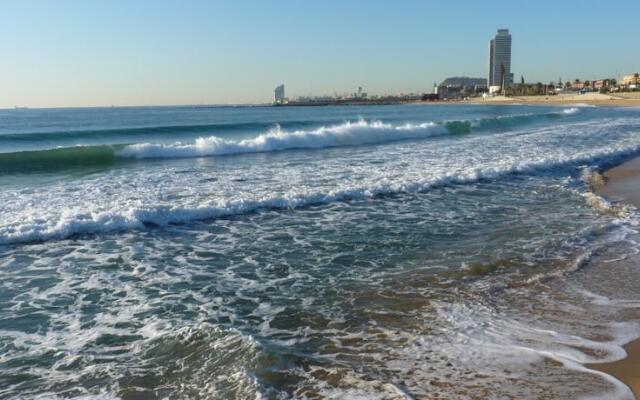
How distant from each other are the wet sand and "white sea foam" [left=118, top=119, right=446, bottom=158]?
44.4 ft

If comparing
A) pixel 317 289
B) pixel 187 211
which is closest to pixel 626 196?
pixel 317 289

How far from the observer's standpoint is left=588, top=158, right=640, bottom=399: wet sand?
12.7 ft

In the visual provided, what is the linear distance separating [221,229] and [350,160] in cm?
1000

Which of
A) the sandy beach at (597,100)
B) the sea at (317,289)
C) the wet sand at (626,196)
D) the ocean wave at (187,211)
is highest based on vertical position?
the sandy beach at (597,100)

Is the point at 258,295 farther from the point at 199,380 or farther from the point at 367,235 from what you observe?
the point at 367,235

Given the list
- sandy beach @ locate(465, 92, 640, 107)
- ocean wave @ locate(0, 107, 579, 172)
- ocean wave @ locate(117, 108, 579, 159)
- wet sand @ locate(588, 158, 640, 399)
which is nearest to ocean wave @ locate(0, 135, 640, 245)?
wet sand @ locate(588, 158, 640, 399)

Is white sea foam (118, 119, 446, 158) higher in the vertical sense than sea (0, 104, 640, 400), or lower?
higher

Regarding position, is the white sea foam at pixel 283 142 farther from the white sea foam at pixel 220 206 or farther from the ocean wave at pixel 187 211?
the ocean wave at pixel 187 211

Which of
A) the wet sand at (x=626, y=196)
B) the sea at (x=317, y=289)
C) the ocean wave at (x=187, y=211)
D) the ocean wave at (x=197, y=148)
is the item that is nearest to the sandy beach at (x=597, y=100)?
the ocean wave at (x=197, y=148)

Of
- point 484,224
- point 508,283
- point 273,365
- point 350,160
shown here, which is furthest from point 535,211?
point 350,160

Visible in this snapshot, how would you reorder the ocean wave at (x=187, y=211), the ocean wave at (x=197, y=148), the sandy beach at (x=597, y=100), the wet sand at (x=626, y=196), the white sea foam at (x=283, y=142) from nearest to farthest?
the wet sand at (x=626, y=196) < the ocean wave at (x=187, y=211) < the ocean wave at (x=197, y=148) < the white sea foam at (x=283, y=142) < the sandy beach at (x=597, y=100)

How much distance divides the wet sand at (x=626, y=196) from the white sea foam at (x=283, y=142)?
13524 millimetres

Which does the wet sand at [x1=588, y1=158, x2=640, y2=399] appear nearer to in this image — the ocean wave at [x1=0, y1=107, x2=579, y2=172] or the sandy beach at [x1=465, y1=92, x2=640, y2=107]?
the ocean wave at [x1=0, y1=107, x2=579, y2=172]

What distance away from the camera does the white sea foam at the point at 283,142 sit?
21828mm
